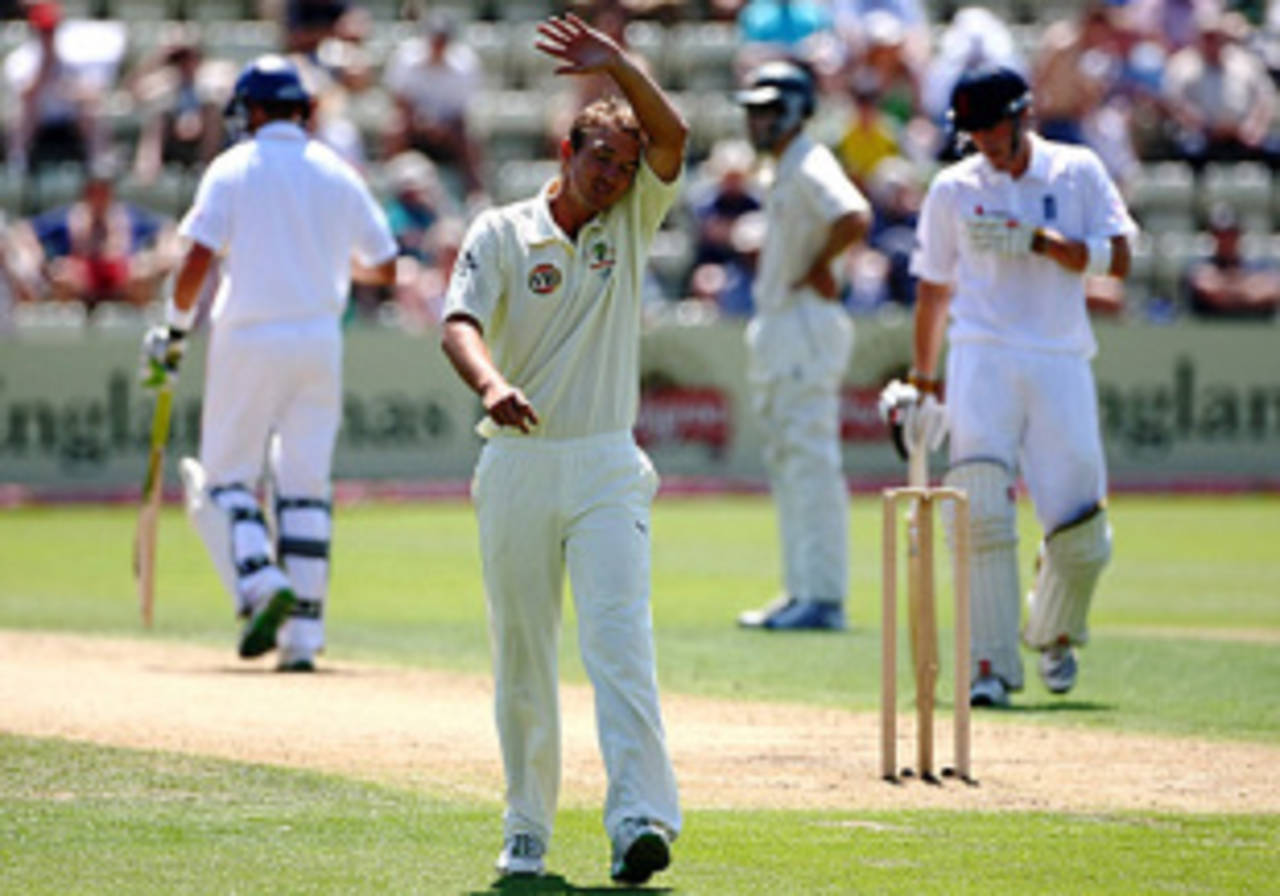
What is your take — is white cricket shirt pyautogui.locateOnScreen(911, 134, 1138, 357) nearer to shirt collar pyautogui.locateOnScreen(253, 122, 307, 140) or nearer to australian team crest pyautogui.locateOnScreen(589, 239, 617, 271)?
shirt collar pyautogui.locateOnScreen(253, 122, 307, 140)

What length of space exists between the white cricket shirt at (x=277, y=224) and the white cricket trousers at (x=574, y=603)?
4.65 metres

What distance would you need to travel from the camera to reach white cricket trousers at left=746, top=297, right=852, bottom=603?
1318 centimetres

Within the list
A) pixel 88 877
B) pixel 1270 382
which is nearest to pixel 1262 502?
pixel 1270 382

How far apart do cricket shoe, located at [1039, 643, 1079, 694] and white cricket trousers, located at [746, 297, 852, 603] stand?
9.15 feet

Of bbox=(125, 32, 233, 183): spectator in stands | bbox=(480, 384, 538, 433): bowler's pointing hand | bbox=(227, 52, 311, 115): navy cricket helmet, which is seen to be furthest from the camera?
bbox=(125, 32, 233, 183): spectator in stands

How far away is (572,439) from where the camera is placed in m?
6.52

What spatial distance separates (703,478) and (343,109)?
471 centimetres

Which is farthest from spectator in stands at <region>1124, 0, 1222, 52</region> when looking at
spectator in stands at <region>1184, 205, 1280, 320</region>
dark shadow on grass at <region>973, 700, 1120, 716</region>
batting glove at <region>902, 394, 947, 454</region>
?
batting glove at <region>902, 394, 947, 454</region>

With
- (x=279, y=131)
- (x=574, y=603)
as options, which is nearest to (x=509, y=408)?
(x=574, y=603)

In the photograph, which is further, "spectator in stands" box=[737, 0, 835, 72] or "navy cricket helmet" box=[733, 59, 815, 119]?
"spectator in stands" box=[737, 0, 835, 72]

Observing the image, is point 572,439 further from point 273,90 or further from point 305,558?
point 273,90

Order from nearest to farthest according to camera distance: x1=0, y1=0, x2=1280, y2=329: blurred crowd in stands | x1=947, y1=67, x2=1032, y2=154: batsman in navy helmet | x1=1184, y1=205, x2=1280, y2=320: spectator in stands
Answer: x1=947, y1=67, x2=1032, y2=154: batsman in navy helmet < x1=0, y1=0, x2=1280, y2=329: blurred crowd in stands < x1=1184, y1=205, x2=1280, y2=320: spectator in stands

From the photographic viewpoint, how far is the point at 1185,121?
24828 mm

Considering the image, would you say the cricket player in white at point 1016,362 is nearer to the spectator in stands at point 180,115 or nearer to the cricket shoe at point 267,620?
the cricket shoe at point 267,620
